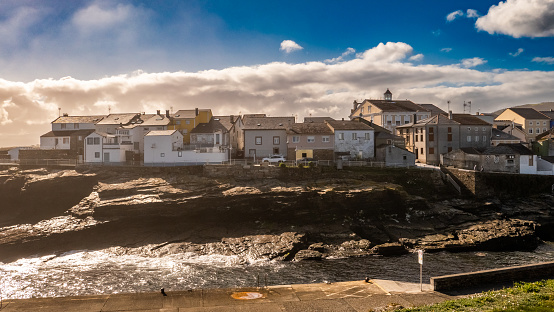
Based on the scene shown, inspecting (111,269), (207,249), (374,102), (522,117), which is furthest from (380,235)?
(522,117)

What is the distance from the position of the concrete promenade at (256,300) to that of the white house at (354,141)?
3497 centimetres

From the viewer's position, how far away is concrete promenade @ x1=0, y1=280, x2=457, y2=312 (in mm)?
19531

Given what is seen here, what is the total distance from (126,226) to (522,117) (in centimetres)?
9426

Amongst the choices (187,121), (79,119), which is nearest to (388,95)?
(187,121)

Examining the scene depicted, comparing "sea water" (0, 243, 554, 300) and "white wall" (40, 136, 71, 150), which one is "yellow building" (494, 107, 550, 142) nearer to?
"sea water" (0, 243, 554, 300)

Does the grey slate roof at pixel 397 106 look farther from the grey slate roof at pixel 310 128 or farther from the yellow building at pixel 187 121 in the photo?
the yellow building at pixel 187 121

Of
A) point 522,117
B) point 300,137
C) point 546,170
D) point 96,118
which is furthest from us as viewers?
point 522,117

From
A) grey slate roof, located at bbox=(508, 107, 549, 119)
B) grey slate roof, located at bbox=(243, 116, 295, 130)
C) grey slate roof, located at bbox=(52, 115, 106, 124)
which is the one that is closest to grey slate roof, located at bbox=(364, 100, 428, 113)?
grey slate roof, located at bbox=(243, 116, 295, 130)

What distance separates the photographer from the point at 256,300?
20859mm

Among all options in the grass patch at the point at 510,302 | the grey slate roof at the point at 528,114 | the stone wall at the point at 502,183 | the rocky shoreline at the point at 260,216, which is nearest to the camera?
the grass patch at the point at 510,302

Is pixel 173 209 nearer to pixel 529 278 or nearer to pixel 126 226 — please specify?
pixel 126 226

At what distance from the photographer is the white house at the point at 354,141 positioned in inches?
2228

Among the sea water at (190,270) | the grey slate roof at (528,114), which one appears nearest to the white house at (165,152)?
the sea water at (190,270)

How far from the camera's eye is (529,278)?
22125 millimetres
